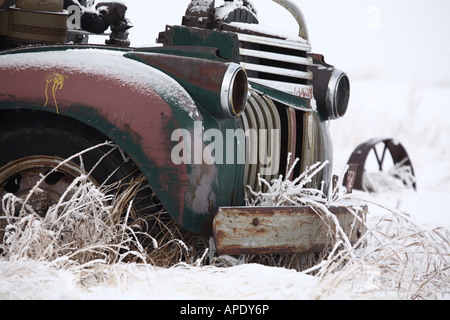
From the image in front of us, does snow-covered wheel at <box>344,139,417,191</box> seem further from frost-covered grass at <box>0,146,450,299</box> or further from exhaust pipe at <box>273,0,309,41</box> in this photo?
frost-covered grass at <box>0,146,450,299</box>

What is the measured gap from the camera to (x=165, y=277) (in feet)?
7.05

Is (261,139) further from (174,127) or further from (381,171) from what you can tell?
(381,171)

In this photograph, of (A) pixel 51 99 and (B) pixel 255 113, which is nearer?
(A) pixel 51 99

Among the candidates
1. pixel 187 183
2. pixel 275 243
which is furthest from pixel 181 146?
pixel 275 243

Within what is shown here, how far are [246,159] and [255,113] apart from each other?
0.79 ft

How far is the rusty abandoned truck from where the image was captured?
2.35 meters

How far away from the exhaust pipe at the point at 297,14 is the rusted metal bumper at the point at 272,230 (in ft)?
3.84

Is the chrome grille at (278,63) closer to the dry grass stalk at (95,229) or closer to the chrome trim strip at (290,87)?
the chrome trim strip at (290,87)

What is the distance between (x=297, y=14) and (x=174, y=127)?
1.38 m

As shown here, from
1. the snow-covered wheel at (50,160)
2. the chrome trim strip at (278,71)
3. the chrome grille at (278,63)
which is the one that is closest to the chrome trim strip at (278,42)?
the chrome grille at (278,63)

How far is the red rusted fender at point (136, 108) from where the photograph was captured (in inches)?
91.9

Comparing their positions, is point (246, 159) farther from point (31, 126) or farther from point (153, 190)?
point (31, 126)

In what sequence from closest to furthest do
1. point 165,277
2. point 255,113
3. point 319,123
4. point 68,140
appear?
point 165,277
point 68,140
point 255,113
point 319,123

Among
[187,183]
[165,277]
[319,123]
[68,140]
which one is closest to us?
[165,277]
